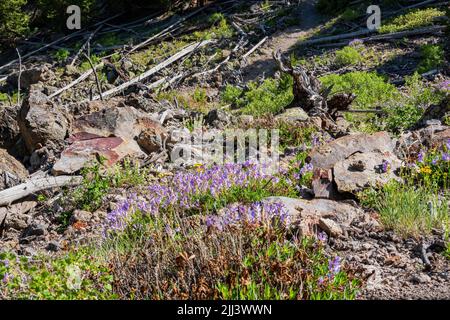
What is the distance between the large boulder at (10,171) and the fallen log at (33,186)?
0.39m

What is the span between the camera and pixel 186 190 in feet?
19.7

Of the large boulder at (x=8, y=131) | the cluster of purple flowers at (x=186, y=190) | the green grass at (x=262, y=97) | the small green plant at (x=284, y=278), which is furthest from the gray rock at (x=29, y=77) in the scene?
the small green plant at (x=284, y=278)

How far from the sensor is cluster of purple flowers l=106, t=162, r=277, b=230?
5.75 metres

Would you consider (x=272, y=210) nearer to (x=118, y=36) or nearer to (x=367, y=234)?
(x=367, y=234)

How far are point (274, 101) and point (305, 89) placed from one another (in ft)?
6.33

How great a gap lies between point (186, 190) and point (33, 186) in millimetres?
2865

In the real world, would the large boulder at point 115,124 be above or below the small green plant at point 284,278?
below

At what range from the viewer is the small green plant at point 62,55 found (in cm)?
2044

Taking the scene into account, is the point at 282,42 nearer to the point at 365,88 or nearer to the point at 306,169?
the point at 365,88

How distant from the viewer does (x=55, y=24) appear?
941 inches

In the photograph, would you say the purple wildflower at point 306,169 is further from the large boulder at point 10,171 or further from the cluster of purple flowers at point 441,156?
the large boulder at point 10,171

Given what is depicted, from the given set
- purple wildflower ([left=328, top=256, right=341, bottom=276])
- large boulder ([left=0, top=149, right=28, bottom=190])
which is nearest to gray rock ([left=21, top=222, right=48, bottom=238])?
large boulder ([left=0, top=149, right=28, bottom=190])

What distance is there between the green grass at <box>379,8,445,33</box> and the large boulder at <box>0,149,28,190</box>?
1215 cm
